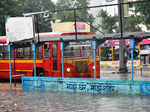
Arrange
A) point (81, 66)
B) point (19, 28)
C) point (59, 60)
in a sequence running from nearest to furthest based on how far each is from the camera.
Result: point (19, 28) → point (81, 66) → point (59, 60)

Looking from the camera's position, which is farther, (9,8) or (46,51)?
(9,8)

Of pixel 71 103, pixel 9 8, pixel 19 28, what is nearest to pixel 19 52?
pixel 19 28

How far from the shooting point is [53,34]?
1938cm

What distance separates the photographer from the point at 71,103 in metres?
12.2

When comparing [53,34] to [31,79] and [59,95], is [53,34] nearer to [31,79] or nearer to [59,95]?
[31,79]

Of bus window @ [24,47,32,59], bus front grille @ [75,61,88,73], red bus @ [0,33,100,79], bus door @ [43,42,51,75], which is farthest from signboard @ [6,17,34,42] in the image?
bus front grille @ [75,61,88,73]

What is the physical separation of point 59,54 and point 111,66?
663 inches

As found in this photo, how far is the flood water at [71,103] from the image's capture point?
10.9 metres

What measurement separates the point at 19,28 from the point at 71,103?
621 centimetres

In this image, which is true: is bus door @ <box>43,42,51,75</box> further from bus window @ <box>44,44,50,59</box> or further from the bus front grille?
the bus front grille

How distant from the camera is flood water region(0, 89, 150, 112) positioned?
1088 centimetres

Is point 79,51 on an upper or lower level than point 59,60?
→ upper

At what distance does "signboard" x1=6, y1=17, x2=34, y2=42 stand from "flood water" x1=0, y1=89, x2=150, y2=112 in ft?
10.6

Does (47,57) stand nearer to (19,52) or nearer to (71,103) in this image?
(19,52)
